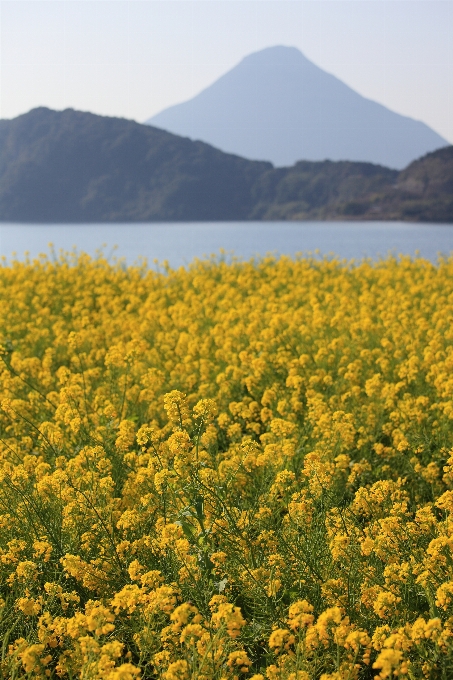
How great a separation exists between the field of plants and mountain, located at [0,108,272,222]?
203 ft

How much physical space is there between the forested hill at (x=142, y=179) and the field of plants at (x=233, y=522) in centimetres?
5977

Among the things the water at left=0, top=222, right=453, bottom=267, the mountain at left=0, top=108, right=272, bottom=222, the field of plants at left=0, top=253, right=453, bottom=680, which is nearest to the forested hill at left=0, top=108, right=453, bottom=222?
the mountain at left=0, top=108, right=272, bottom=222

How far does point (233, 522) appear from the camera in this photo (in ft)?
9.61

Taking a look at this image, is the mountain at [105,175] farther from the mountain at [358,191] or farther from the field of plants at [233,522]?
the field of plants at [233,522]

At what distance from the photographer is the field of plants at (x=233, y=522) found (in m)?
2.55

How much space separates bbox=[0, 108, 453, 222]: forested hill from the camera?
67500 millimetres

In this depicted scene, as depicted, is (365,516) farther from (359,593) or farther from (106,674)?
(106,674)

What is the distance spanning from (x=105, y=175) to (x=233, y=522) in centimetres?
7198

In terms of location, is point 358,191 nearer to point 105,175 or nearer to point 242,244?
point 105,175

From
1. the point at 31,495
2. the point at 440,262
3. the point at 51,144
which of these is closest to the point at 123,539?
the point at 31,495

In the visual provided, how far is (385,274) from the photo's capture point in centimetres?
1130

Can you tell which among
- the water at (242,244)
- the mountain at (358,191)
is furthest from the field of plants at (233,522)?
the mountain at (358,191)

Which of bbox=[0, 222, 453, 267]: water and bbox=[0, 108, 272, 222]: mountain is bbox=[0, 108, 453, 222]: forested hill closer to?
bbox=[0, 108, 272, 222]: mountain

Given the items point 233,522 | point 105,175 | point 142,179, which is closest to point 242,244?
point 233,522
